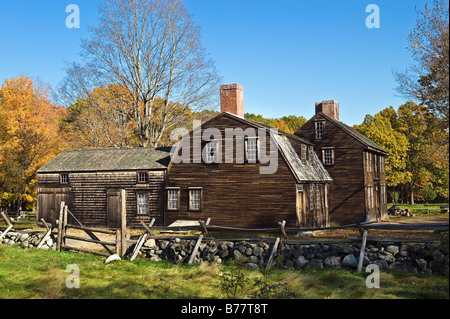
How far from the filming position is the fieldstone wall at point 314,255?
45.0 ft

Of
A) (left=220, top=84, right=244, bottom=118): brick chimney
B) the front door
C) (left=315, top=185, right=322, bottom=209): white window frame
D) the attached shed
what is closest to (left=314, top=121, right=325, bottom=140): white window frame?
(left=315, top=185, right=322, bottom=209): white window frame

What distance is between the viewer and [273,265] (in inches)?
597

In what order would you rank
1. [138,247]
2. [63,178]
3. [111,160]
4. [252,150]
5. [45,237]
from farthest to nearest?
[63,178], [111,160], [252,150], [45,237], [138,247]

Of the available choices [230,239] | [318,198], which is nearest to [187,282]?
[230,239]

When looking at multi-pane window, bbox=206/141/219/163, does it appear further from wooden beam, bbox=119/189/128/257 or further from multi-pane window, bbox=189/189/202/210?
wooden beam, bbox=119/189/128/257

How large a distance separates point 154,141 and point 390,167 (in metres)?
Answer: 27.4

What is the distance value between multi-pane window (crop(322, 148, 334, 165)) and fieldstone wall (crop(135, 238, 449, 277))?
17170mm

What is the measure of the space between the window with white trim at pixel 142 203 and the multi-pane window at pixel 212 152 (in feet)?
17.2

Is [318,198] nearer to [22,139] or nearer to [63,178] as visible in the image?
[63,178]

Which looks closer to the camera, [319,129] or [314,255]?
[314,255]

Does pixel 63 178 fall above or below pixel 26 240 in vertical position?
above

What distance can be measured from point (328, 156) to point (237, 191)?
32.5 feet

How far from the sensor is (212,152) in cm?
2638
